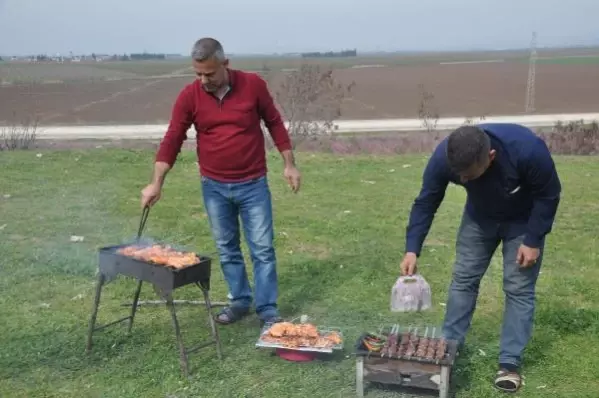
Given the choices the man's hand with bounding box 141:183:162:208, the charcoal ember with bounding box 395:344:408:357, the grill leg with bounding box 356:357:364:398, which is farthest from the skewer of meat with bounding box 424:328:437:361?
the man's hand with bounding box 141:183:162:208

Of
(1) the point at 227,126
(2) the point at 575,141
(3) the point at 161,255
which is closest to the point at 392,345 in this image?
(3) the point at 161,255

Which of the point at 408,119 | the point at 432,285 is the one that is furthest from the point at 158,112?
the point at 432,285

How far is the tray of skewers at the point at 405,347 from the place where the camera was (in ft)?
13.2

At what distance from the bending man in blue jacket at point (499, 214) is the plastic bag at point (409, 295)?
3.17ft

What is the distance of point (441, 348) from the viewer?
4.11 meters

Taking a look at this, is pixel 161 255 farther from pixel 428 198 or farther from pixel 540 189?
pixel 540 189

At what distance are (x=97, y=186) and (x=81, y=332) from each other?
18.6 feet

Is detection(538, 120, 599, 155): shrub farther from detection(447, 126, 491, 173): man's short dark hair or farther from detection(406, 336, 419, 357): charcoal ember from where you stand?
detection(447, 126, 491, 173): man's short dark hair

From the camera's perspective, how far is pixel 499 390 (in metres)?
4.30

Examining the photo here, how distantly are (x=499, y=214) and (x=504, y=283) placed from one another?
0.47 meters

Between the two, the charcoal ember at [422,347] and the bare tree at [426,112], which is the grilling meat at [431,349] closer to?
the charcoal ember at [422,347]

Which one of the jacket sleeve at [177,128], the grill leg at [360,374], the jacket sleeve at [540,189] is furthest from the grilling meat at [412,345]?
the jacket sleeve at [177,128]

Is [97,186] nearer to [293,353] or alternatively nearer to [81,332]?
[81,332]

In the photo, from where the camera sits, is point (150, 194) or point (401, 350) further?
point (150, 194)
